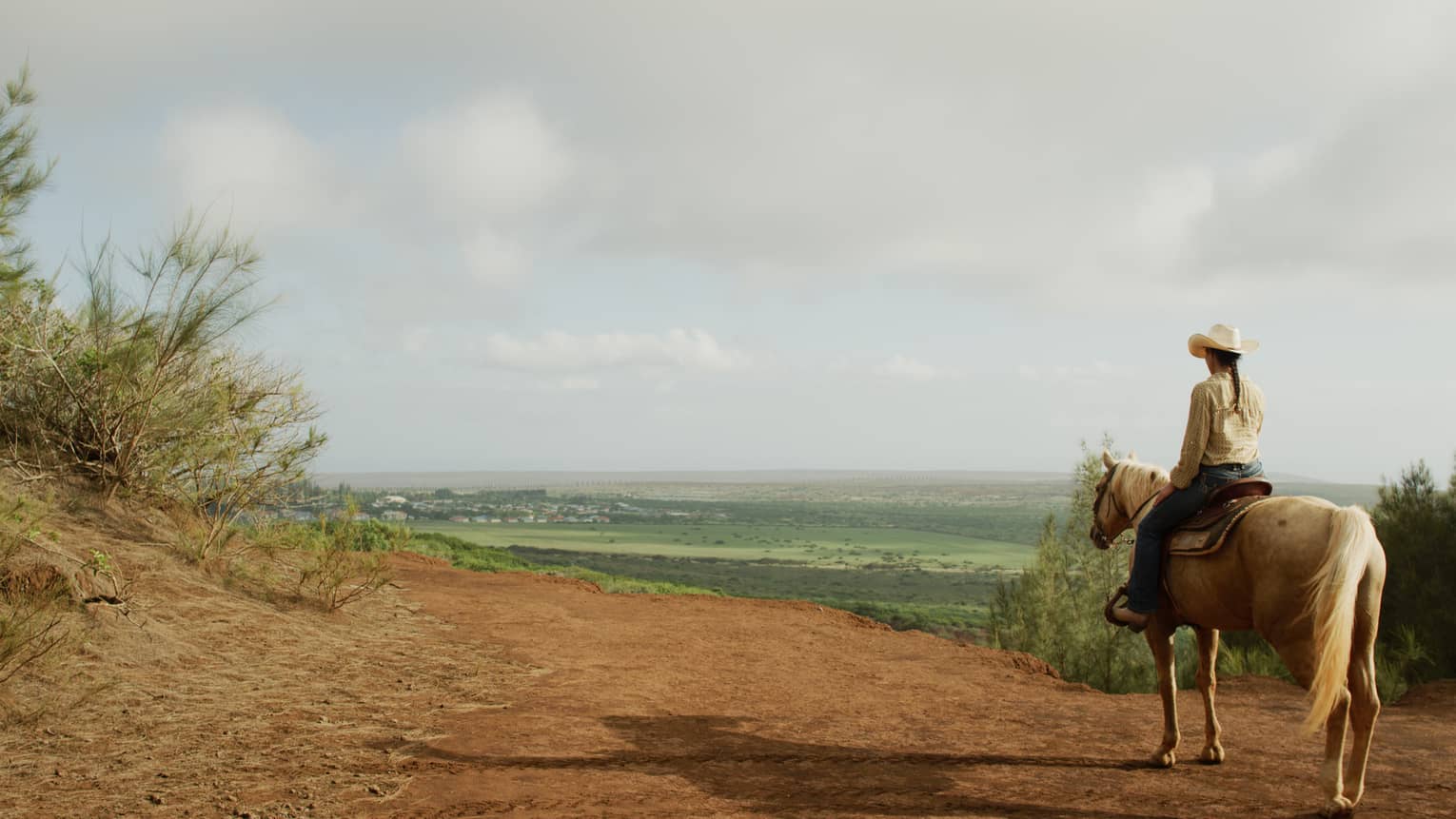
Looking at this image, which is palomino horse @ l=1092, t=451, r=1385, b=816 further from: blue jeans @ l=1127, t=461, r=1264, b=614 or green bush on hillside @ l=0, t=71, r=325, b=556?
green bush on hillside @ l=0, t=71, r=325, b=556

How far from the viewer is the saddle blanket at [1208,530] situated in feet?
18.6

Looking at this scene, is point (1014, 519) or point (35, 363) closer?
point (35, 363)

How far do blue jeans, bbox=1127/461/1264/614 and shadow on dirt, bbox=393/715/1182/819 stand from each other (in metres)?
1.25

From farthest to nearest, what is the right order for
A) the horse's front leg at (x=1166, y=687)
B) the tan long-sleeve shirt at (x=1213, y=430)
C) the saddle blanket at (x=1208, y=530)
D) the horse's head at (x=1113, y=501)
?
the horse's head at (x=1113, y=501), the horse's front leg at (x=1166, y=687), the tan long-sleeve shirt at (x=1213, y=430), the saddle blanket at (x=1208, y=530)

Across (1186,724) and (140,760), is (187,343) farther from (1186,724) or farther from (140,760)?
(1186,724)

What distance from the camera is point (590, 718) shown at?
7469mm

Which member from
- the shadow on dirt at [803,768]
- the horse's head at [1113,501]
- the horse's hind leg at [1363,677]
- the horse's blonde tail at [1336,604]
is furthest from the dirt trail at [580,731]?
the horse's head at [1113,501]

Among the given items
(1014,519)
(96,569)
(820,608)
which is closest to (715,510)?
(1014,519)

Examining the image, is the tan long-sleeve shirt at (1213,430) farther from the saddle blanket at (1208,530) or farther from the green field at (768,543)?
the green field at (768,543)

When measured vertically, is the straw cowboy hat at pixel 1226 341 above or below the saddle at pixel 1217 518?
above

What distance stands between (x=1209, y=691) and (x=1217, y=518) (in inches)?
56.6

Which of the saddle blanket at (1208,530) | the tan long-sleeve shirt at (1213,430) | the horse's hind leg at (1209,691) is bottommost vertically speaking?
the horse's hind leg at (1209,691)

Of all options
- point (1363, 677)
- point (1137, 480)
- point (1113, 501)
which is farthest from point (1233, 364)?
point (1363, 677)

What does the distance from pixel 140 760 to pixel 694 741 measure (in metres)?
3.83
